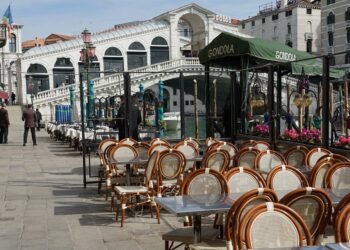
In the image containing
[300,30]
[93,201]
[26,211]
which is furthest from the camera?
[300,30]

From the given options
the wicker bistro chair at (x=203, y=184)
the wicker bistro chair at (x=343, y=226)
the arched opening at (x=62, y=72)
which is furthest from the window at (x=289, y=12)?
the wicker bistro chair at (x=343, y=226)

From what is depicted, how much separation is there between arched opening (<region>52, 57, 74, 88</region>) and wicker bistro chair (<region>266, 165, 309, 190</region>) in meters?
48.9

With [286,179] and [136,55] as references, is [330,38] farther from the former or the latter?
[286,179]

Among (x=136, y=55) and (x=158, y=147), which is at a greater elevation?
(x=136, y=55)

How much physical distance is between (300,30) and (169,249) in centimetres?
6639

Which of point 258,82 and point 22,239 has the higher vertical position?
point 258,82

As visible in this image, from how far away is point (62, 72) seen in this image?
2073 inches

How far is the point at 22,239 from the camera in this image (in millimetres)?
5875

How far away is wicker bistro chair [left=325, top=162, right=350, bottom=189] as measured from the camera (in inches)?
193

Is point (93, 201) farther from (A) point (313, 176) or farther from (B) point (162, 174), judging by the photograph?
(A) point (313, 176)

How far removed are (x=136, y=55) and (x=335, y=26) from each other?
22.6 metres

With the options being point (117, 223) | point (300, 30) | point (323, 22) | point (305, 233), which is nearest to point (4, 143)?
point (117, 223)

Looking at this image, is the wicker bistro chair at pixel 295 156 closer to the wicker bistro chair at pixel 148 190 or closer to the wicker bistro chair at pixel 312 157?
the wicker bistro chair at pixel 312 157

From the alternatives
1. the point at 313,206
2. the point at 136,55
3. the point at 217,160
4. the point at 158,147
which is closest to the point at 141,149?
the point at 158,147
